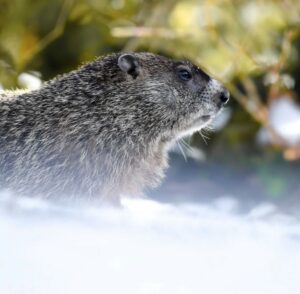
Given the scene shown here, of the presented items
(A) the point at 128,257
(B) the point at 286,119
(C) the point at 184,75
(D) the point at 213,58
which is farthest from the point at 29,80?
(A) the point at 128,257

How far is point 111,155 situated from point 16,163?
15cm

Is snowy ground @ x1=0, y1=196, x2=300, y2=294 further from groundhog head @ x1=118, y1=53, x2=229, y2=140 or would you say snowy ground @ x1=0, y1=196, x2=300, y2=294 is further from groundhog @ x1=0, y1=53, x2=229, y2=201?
groundhog head @ x1=118, y1=53, x2=229, y2=140

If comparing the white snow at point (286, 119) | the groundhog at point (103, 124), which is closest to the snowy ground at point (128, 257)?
the groundhog at point (103, 124)

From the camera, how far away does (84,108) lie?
1.32 metres

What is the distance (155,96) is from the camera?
4.50 ft

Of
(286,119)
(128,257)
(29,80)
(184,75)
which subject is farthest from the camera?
(286,119)

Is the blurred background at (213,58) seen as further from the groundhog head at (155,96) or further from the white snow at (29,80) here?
the groundhog head at (155,96)

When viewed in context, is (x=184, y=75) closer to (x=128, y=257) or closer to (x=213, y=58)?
(x=128, y=257)

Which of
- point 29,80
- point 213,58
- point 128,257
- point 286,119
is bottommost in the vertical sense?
point 128,257

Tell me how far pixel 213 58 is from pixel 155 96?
1.63m

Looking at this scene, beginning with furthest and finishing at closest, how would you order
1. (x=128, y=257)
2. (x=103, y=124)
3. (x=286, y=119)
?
(x=286, y=119) → (x=103, y=124) → (x=128, y=257)

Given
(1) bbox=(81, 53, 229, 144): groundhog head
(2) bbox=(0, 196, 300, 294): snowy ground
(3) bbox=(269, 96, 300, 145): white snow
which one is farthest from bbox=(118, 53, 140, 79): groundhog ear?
(3) bbox=(269, 96, 300, 145): white snow

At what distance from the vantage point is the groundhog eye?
141 cm

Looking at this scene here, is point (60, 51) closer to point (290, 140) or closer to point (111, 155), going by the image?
point (290, 140)
